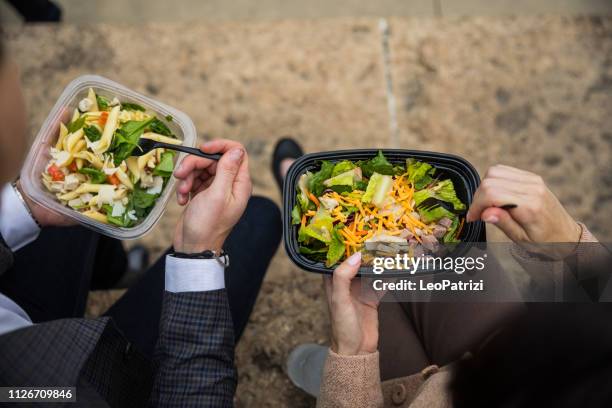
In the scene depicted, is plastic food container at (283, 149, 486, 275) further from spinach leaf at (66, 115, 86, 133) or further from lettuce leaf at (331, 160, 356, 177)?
spinach leaf at (66, 115, 86, 133)

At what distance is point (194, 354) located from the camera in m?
1.08

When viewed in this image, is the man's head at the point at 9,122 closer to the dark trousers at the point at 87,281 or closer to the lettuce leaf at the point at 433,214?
the dark trousers at the point at 87,281

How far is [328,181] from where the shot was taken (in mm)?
1153

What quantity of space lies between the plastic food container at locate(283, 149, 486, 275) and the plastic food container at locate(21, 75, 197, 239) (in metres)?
0.36

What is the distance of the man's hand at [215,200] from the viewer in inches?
45.1

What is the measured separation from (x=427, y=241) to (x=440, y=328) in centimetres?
29

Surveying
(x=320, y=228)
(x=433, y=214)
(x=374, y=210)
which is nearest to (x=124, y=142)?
(x=320, y=228)

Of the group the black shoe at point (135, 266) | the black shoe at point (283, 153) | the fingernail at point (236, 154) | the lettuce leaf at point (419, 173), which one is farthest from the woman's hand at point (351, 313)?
the black shoe at point (135, 266)

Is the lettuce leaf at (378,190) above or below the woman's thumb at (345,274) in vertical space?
above

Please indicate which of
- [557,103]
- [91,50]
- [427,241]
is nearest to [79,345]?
[427,241]

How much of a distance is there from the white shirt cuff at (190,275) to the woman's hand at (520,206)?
1.95 feet

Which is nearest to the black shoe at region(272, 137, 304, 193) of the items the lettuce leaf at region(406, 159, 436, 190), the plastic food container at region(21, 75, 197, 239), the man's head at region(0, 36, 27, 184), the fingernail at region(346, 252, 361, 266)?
the plastic food container at region(21, 75, 197, 239)

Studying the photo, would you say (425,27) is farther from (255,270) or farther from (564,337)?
(564,337)

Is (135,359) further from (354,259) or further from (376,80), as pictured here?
(376,80)
